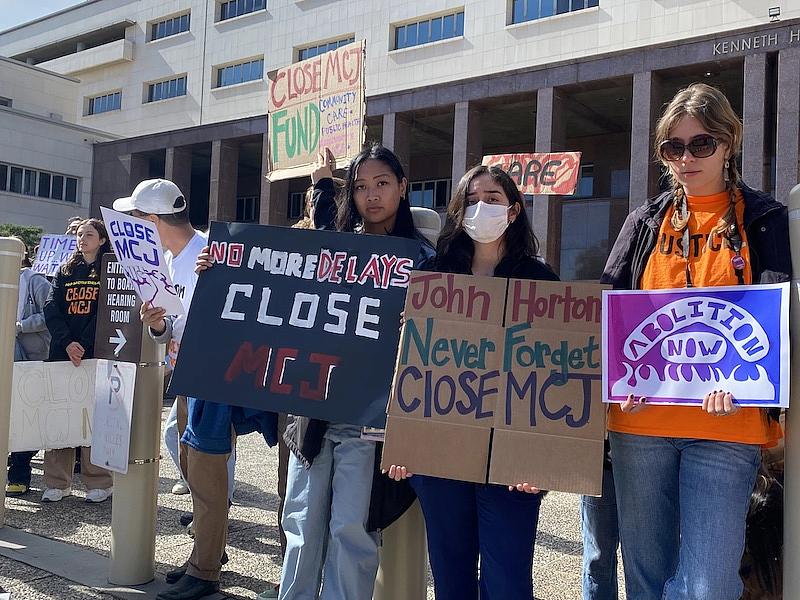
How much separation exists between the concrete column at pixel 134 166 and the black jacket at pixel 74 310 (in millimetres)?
34656

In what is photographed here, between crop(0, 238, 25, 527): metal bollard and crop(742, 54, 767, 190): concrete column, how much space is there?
20.6m

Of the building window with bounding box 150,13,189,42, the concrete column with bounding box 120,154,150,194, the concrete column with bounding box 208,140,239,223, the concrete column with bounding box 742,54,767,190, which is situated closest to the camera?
the concrete column with bounding box 742,54,767,190

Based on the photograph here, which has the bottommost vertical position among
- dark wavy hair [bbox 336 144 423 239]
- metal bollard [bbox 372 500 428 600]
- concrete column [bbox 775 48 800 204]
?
metal bollard [bbox 372 500 428 600]

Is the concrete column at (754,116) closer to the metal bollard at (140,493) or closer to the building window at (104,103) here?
the metal bollard at (140,493)

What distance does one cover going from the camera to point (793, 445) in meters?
2.38

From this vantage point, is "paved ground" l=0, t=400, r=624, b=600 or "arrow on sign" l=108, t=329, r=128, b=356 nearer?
"paved ground" l=0, t=400, r=624, b=600

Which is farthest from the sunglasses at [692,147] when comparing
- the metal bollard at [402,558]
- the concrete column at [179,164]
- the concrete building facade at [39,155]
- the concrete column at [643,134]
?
the concrete building facade at [39,155]

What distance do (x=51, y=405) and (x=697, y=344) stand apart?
484 centimetres

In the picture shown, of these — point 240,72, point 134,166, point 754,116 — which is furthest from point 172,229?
point 134,166

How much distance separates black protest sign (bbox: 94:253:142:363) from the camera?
13.7 ft

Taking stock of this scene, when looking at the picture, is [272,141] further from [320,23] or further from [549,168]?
[320,23]

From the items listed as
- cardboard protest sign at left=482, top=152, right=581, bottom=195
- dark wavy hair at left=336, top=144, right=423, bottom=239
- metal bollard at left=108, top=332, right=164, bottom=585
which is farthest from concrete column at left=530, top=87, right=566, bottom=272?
dark wavy hair at left=336, top=144, right=423, bottom=239

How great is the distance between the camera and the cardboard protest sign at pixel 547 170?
10039 millimetres

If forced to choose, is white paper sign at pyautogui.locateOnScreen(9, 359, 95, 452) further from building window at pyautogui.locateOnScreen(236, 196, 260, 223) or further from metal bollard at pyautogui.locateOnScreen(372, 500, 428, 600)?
building window at pyautogui.locateOnScreen(236, 196, 260, 223)
